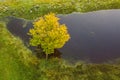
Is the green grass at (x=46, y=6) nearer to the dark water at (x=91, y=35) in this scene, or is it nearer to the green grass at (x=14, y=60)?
the dark water at (x=91, y=35)

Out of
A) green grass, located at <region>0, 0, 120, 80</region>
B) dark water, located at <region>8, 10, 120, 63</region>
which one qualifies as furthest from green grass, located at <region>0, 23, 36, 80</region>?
dark water, located at <region>8, 10, 120, 63</region>

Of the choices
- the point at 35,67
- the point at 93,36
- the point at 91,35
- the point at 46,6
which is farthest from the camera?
the point at 46,6

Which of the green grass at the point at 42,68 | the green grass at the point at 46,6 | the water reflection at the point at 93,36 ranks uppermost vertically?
the green grass at the point at 46,6

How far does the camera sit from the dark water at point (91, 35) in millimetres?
73188

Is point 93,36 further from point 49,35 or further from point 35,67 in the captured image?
point 35,67

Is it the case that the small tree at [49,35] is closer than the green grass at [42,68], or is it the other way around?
the green grass at [42,68]

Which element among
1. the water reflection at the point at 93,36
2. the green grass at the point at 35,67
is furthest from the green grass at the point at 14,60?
the water reflection at the point at 93,36

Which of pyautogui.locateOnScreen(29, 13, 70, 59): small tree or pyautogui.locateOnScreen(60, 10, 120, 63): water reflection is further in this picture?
pyautogui.locateOnScreen(60, 10, 120, 63): water reflection

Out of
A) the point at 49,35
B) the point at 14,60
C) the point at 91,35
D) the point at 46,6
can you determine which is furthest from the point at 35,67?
the point at 46,6

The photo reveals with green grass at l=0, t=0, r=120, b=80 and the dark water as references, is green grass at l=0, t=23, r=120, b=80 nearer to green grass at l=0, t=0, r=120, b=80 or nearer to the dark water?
green grass at l=0, t=0, r=120, b=80

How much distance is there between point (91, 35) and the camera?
8038 centimetres

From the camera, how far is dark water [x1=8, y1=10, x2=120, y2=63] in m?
73.2

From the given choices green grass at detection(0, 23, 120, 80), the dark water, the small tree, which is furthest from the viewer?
the dark water

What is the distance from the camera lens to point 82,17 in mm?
90812
